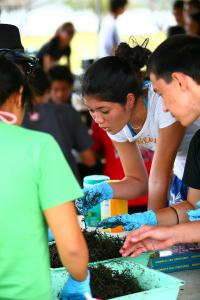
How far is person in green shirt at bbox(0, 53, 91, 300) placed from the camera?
1079 mm

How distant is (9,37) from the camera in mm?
2039

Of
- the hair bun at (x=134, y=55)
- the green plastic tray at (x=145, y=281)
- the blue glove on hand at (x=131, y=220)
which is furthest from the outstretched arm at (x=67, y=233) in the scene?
the hair bun at (x=134, y=55)

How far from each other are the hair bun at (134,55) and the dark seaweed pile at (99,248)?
70 cm

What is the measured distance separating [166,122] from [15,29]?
67 cm

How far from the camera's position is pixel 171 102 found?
64.4 inches

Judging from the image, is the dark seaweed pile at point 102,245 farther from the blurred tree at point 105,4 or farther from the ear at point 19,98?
the blurred tree at point 105,4

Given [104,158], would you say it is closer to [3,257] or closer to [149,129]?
[149,129]

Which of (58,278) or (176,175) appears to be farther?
(176,175)

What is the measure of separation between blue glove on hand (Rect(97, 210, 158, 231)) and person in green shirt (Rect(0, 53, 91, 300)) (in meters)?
0.74

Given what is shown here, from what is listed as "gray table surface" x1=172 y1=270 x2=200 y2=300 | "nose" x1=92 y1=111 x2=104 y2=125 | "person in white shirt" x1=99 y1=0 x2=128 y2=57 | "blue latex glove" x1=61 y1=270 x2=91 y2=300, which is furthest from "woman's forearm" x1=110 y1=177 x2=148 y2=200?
"person in white shirt" x1=99 y1=0 x2=128 y2=57

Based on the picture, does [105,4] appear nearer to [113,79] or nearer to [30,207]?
[113,79]

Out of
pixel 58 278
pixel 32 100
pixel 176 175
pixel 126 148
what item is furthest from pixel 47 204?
pixel 176 175

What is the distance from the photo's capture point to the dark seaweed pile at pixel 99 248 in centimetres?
169

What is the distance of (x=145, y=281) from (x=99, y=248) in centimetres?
26
